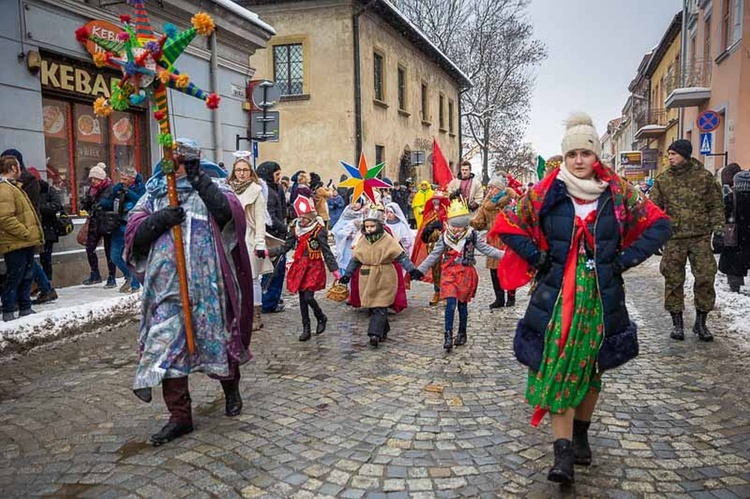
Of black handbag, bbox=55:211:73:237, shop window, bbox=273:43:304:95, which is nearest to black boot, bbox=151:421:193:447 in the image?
black handbag, bbox=55:211:73:237

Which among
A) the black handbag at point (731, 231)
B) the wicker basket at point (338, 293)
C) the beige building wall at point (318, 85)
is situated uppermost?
the beige building wall at point (318, 85)

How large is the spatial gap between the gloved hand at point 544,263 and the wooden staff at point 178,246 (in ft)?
6.72

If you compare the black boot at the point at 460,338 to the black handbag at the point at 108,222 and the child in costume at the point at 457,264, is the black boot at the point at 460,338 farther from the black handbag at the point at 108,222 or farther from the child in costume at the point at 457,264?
the black handbag at the point at 108,222

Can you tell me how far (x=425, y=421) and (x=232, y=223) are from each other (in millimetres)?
1780

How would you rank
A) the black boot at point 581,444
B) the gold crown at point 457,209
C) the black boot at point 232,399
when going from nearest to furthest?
1. the black boot at point 581,444
2. the black boot at point 232,399
3. the gold crown at point 457,209

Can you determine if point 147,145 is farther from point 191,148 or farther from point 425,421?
point 425,421

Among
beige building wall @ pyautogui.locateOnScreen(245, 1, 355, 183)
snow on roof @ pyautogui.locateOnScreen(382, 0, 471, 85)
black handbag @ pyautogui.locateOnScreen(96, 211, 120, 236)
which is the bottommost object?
black handbag @ pyautogui.locateOnScreen(96, 211, 120, 236)

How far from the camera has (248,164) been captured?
6.87 meters

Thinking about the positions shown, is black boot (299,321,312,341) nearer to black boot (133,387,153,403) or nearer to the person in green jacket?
black boot (133,387,153,403)

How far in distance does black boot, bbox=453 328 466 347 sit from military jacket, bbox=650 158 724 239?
7.64ft

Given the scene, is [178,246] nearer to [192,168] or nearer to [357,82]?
[192,168]

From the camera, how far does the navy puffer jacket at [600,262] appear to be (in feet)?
10.5

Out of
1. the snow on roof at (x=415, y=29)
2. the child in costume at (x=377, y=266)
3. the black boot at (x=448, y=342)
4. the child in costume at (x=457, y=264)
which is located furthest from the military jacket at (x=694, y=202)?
the snow on roof at (x=415, y=29)

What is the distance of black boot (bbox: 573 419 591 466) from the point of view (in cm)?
347
